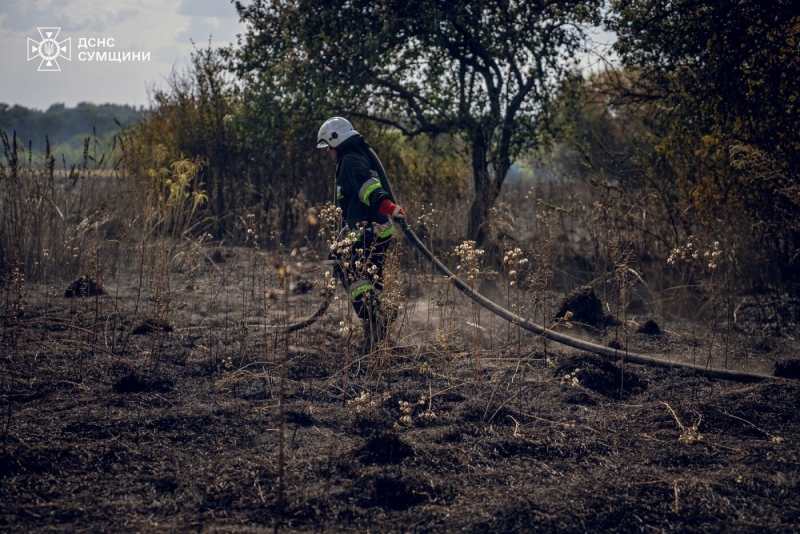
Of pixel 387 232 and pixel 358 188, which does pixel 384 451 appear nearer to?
pixel 387 232

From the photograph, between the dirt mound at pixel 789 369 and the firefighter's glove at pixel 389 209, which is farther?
the firefighter's glove at pixel 389 209

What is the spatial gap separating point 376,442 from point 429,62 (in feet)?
29.3

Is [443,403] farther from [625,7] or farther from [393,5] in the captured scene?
[393,5]

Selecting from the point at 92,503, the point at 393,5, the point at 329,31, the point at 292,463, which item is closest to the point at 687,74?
the point at 393,5

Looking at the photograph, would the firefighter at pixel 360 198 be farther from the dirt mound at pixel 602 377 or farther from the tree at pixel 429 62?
the tree at pixel 429 62

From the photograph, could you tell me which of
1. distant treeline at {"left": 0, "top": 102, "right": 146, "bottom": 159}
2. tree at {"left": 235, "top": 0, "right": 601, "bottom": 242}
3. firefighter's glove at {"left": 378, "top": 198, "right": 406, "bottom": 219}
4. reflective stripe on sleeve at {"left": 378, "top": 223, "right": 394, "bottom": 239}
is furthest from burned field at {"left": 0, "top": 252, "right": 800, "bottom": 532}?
distant treeline at {"left": 0, "top": 102, "right": 146, "bottom": 159}

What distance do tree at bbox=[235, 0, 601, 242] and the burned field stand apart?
567 cm

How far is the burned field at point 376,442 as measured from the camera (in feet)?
11.0

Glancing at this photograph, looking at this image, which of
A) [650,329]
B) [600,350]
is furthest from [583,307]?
[600,350]

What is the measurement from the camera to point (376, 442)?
3.95 m

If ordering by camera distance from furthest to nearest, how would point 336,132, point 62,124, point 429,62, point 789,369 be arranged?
point 62,124, point 429,62, point 336,132, point 789,369

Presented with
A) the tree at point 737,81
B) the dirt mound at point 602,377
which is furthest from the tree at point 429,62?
the dirt mound at point 602,377

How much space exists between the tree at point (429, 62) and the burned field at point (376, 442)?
5.67 m

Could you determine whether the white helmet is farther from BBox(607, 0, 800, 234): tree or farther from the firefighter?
BBox(607, 0, 800, 234): tree
